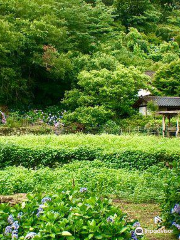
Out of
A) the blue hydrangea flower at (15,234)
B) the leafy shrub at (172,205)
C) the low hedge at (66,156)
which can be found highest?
the blue hydrangea flower at (15,234)

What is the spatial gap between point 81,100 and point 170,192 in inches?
664

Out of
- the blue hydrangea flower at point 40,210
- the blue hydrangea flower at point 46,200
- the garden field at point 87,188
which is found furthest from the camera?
the blue hydrangea flower at point 46,200

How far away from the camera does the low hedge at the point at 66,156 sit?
1116 centimetres

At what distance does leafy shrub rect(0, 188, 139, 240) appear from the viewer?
3006 millimetres

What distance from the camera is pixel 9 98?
2461cm

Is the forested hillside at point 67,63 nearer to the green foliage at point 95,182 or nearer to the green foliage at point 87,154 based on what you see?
the green foliage at point 87,154

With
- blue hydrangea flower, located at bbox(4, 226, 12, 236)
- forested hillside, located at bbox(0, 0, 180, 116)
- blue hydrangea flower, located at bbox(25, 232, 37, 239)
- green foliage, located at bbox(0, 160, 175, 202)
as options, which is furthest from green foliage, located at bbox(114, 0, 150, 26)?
blue hydrangea flower, located at bbox(25, 232, 37, 239)

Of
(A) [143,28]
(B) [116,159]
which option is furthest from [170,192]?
(A) [143,28]

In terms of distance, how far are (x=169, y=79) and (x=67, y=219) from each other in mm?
25717

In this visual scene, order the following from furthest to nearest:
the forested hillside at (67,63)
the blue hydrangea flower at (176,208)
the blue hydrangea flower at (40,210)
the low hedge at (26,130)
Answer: the forested hillside at (67,63) < the low hedge at (26,130) < the blue hydrangea flower at (176,208) < the blue hydrangea flower at (40,210)

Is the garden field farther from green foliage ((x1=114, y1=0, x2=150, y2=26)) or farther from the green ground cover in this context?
green foliage ((x1=114, y1=0, x2=150, y2=26))

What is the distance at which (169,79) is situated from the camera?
91.2ft

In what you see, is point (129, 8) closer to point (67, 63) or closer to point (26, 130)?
point (67, 63)

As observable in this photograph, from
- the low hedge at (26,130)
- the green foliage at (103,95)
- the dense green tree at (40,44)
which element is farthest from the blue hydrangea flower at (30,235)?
the dense green tree at (40,44)
